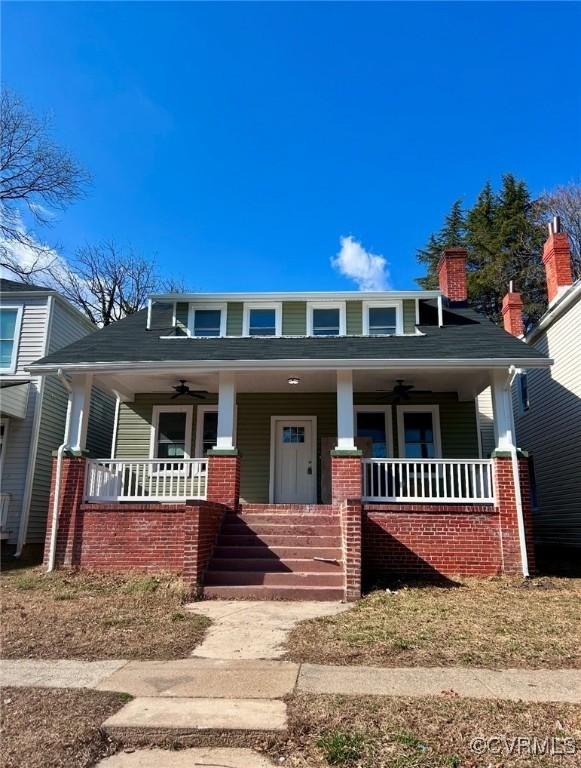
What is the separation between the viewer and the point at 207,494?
31.9 ft

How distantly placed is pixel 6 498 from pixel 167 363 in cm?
486

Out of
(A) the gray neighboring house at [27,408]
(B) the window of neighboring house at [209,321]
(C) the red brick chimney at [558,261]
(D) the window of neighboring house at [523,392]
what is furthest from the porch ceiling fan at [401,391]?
(A) the gray neighboring house at [27,408]

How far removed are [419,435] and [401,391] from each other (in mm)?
1711

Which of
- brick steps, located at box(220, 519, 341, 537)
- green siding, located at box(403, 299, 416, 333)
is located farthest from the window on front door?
brick steps, located at box(220, 519, 341, 537)

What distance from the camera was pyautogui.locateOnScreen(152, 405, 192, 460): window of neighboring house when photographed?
513 inches

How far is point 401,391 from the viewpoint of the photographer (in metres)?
11.6

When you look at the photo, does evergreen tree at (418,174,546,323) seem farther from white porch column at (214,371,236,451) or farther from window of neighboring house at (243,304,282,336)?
white porch column at (214,371,236,451)

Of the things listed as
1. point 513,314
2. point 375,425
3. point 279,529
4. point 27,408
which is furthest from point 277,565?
point 513,314

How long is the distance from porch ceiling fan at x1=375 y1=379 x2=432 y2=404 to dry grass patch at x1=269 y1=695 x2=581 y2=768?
7.90m

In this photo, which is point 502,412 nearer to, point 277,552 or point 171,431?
point 277,552

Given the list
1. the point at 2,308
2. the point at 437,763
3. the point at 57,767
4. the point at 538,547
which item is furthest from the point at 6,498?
the point at 538,547

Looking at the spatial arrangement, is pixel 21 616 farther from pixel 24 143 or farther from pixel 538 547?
pixel 24 143

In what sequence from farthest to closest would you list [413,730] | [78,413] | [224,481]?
[78,413] < [224,481] < [413,730]

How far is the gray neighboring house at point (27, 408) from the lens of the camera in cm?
1184
